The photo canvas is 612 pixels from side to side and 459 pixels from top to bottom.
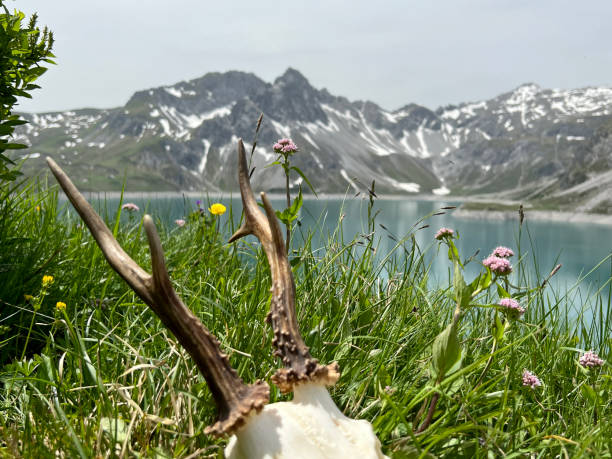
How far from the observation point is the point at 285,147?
3.78 meters

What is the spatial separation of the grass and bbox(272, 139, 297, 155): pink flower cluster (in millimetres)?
787

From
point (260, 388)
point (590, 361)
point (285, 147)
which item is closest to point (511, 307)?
point (590, 361)

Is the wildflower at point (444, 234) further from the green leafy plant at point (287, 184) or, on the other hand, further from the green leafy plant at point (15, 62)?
the green leafy plant at point (15, 62)

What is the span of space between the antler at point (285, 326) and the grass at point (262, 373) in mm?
388

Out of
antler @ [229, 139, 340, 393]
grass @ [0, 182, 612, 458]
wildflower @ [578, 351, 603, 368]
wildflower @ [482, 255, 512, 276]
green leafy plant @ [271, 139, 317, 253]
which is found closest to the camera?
antler @ [229, 139, 340, 393]

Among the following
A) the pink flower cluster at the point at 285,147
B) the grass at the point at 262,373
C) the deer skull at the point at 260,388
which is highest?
the pink flower cluster at the point at 285,147

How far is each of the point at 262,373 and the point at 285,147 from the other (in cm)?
193

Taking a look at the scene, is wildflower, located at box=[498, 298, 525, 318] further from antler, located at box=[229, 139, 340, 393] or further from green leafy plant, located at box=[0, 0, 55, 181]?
green leafy plant, located at box=[0, 0, 55, 181]

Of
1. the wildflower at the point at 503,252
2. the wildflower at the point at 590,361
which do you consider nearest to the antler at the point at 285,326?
the wildflower at the point at 590,361

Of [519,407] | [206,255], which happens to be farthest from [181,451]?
[206,255]

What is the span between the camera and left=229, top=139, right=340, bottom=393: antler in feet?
6.01

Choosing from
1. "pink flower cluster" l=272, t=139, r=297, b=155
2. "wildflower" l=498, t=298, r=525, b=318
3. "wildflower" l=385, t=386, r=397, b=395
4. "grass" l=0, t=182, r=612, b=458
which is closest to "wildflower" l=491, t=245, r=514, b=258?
"grass" l=0, t=182, r=612, b=458

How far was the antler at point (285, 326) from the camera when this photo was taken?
72.1 inches

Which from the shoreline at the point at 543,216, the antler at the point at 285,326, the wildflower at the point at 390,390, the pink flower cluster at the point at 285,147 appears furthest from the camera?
the shoreline at the point at 543,216
